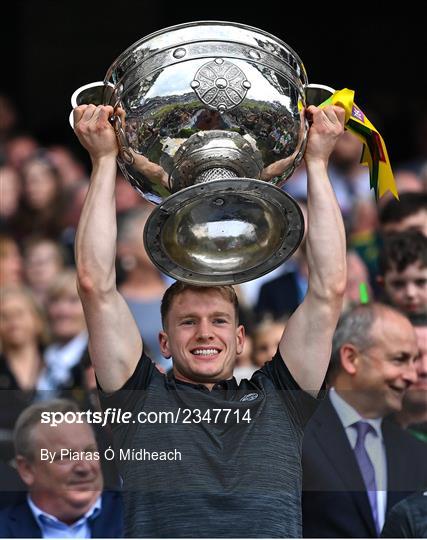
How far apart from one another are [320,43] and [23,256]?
5200mm

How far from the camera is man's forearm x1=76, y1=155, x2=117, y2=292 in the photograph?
15.8ft

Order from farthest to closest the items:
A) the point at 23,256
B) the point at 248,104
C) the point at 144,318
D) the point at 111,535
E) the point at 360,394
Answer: the point at 23,256
the point at 144,318
the point at 360,394
the point at 111,535
the point at 248,104

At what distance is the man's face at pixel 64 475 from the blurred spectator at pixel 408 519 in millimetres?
934

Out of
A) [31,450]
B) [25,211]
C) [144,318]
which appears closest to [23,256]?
[25,211]

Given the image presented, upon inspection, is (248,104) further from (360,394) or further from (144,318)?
(144,318)

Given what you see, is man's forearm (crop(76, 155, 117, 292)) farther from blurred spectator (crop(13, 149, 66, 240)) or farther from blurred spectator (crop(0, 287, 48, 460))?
blurred spectator (crop(13, 149, 66, 240))

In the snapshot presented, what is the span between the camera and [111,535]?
5.19 meters

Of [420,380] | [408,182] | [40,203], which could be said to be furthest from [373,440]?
[40,203]

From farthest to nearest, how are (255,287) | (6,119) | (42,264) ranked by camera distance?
(6,119)
(42,264)
(255,287)

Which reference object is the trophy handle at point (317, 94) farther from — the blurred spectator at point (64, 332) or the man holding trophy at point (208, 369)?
the blurred spectator at point (64, 332)

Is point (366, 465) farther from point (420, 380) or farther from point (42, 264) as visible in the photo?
point (42, 264)

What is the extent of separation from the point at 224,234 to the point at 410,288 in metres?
1.87

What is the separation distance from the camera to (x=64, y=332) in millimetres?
7828

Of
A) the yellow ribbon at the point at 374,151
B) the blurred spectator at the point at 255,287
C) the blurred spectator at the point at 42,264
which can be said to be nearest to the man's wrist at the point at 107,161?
the yellow ribbon at the point at 374,151
